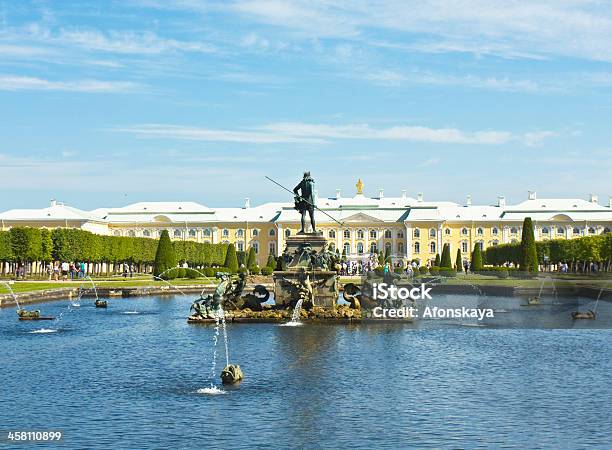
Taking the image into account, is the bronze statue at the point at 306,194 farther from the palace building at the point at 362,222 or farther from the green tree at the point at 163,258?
the palace building at the point at 362,222

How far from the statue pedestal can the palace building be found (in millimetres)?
81182

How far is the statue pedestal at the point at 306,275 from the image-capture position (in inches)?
1065

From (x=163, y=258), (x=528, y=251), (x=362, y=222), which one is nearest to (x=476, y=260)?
(x=528, y=251)

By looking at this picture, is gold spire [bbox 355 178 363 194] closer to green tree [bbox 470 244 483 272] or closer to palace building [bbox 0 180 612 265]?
palace building [bbox 0 180 612 265]

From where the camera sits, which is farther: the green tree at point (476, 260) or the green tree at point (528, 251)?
the green tree at point (476, 260)

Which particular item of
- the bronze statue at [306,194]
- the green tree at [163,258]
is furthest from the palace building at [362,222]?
the bronze statue at [306,194]

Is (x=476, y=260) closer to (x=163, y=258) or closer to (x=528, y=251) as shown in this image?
(x=528, y=251)

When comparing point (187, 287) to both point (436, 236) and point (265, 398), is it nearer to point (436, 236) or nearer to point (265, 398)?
point (265, 398)

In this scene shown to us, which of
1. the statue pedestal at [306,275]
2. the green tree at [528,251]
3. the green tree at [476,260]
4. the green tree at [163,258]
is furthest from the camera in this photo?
the green tree at [476,260]

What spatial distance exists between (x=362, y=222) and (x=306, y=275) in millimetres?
89153

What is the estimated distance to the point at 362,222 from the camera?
380 ft

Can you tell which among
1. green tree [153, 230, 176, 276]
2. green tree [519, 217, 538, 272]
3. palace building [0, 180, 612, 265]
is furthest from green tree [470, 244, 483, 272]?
palace building [0, 180, 612, 265]

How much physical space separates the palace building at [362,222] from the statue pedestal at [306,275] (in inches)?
3196

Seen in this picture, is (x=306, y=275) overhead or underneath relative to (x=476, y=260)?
underneath
